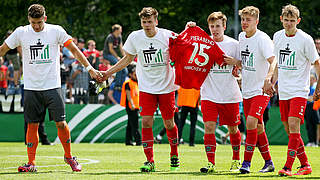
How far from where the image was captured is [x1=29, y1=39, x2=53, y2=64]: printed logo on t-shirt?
10.4 m

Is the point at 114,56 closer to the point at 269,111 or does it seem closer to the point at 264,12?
the point at 269,111

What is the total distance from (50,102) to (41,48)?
32.0 inches

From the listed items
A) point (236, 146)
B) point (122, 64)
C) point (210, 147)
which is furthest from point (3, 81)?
point (210, 147)

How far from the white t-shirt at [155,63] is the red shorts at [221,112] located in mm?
631

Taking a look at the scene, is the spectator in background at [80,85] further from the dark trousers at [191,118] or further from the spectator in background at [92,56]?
the dark trousers at [191,118]

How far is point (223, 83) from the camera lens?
10.7m

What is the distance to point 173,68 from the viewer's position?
10.9m

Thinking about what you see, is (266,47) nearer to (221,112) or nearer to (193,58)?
(193,58)

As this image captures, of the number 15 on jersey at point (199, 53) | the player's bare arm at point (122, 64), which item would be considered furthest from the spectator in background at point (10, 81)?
the number 15 on jersey at point (199, 53)

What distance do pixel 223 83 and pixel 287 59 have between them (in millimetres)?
1076

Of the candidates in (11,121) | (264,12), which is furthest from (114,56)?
(264,12)

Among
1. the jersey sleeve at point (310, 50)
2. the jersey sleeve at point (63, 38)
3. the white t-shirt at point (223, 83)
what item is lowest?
the white t-shirt at point (223, 83)

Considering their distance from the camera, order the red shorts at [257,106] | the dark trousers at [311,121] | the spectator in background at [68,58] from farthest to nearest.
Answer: the spectator in background at [68,58] < the dark trousers at [311,121] < the red shorts at [257,106]

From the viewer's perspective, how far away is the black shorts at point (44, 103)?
10.4 meters
